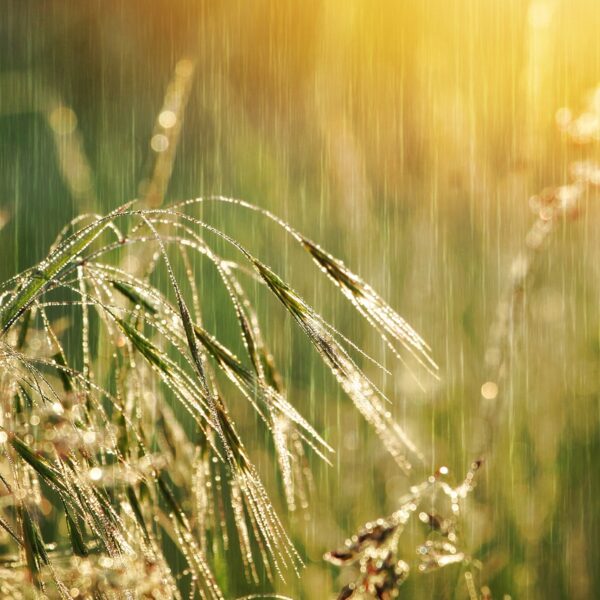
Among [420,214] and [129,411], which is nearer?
[129,411]

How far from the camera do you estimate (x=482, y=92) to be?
3789 millimetres

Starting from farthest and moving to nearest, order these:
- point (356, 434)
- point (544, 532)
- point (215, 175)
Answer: point (215, 175), point (356, 434), point (544, 532)

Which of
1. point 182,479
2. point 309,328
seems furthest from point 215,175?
point 309,328

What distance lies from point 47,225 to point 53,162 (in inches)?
44.6

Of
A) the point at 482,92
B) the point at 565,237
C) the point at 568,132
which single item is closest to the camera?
the point at 568,132

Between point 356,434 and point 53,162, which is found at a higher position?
point 53,162

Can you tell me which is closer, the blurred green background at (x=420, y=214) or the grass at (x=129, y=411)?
the grass at (x=129, y=411)

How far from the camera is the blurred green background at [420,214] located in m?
2.11

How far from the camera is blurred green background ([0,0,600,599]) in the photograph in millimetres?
Result: 2113

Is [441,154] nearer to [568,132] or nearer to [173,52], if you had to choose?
[568,132]

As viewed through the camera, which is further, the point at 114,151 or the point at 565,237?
the point at 114,151

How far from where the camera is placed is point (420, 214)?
2.97 meters

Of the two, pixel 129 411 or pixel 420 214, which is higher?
pixel 420 214

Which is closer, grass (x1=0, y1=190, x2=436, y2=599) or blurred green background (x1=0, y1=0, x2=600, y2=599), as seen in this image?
grass (x1=0, y1=190, x2=436, y2=599)
